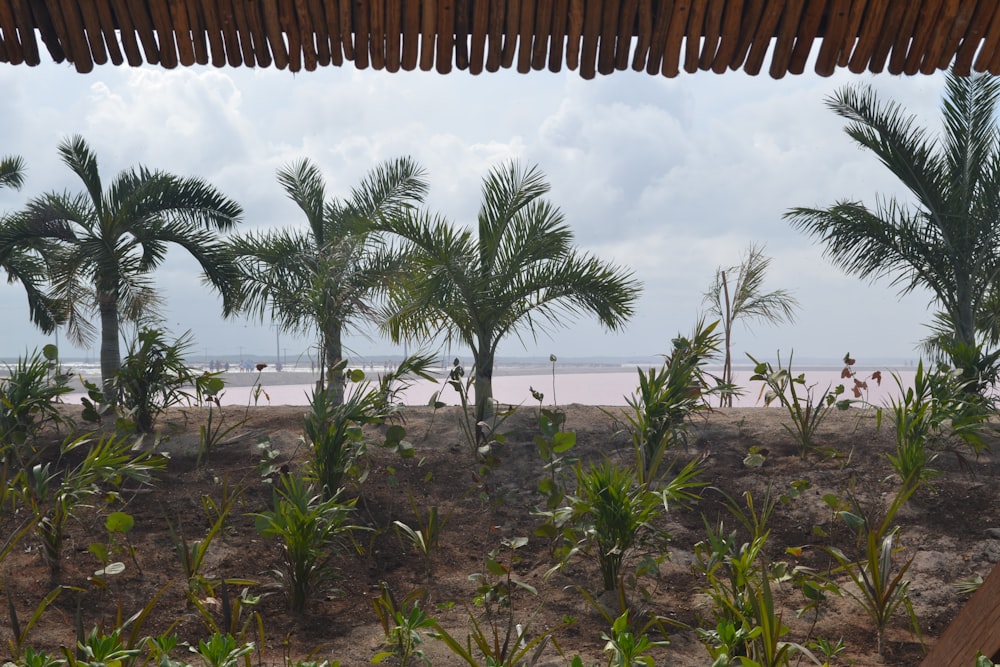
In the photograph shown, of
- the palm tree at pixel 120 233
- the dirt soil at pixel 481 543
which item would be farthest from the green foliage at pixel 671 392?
the palm tree at pixel 120 233

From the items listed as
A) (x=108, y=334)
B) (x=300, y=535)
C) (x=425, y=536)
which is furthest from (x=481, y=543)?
(x=108, y=334)

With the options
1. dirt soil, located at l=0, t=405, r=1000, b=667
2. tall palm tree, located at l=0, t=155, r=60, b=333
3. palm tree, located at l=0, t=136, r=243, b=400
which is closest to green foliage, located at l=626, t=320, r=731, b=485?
dirt soil, located at l=0, t=405, r=1000, b=667

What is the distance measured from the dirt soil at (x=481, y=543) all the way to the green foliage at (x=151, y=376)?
0.38m

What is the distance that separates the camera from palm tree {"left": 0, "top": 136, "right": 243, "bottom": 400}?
8.84m

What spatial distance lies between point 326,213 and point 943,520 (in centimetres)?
778

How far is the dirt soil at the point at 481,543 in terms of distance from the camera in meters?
3.66

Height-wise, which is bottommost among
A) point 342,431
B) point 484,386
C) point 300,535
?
point 300,535

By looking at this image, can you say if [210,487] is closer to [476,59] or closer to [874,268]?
[476,59]

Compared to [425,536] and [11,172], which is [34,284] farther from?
[425,536]

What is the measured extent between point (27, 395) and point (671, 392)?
4255 millimetres

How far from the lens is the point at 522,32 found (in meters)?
1.74

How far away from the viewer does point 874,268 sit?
856 cm

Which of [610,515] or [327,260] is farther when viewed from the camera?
[327,260]

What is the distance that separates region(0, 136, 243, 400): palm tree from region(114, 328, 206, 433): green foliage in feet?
8.79
